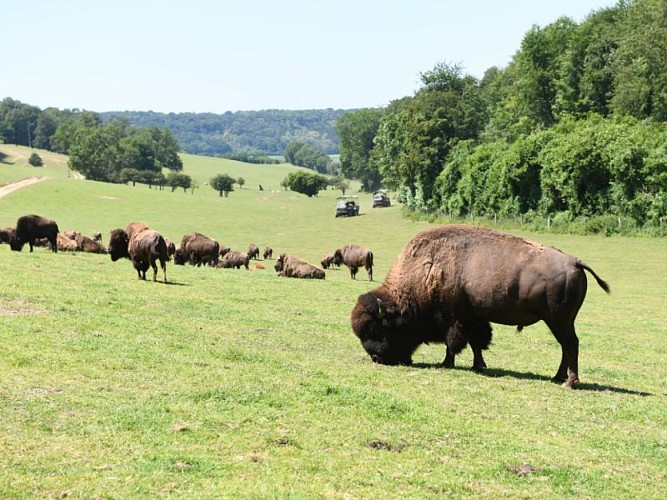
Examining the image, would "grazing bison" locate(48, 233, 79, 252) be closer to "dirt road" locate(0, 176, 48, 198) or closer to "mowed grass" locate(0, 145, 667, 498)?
"mowed grass" locate(0, 145, 667, 498)

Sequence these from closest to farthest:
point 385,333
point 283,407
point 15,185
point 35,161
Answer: point 283,407 → point 385,333 → point 15,185 → point 35,161

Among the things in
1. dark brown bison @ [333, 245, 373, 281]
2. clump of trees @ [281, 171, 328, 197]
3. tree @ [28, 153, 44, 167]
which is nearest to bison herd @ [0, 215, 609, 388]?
dark brown bison @ [333, 245, 373, 281]

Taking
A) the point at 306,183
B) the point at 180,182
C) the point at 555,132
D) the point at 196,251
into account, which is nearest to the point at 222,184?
the point at 180,182

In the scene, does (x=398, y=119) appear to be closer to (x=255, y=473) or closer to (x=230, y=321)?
(x=230, y=321)

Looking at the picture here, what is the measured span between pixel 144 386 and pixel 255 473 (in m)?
3.70

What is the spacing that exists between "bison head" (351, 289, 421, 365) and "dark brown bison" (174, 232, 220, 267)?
2456 centimetres

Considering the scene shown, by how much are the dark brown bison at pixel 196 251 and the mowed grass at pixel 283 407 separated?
15621 millimetres

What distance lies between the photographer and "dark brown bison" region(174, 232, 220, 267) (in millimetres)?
39125

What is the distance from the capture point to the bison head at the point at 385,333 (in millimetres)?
15148

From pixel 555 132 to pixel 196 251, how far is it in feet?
132

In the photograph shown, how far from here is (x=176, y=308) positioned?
19.8 metres

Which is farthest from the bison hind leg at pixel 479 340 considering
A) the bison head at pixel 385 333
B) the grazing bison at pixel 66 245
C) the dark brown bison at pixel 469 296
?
the grazing bison at pixel 66 245

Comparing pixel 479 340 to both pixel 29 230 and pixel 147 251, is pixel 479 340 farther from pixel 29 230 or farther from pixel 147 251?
pixel 29 230

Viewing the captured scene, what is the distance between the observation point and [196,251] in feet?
129
